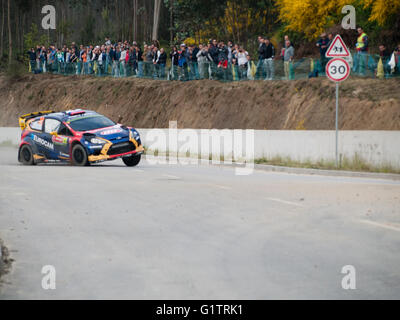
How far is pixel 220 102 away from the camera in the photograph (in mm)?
39094

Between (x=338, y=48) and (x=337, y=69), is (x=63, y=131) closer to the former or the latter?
(x=337, y=69)

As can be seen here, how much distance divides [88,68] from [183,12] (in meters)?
12.0

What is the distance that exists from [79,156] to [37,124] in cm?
217

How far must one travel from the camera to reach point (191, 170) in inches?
912

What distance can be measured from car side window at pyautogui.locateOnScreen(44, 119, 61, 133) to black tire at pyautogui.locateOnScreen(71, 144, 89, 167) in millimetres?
961

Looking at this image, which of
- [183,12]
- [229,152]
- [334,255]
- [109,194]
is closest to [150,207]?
[109,194]

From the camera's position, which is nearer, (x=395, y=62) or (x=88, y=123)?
(x=88, y=123)

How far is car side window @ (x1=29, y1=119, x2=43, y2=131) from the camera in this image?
24.7 m

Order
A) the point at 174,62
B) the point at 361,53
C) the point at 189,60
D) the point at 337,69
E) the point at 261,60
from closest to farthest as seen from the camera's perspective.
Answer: the point at 337,69 → the point at 361,53 → the point at 261,60 → the point at 189,60 → the point at 174,62

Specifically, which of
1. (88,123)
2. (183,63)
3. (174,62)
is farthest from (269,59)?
(88,123)

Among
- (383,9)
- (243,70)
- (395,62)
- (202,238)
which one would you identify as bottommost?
(202,238)

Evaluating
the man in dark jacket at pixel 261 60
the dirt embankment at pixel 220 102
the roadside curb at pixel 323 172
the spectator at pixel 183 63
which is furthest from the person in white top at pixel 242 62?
the roadside curb at pixel 323 172

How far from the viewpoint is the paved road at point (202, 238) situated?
7777mm
